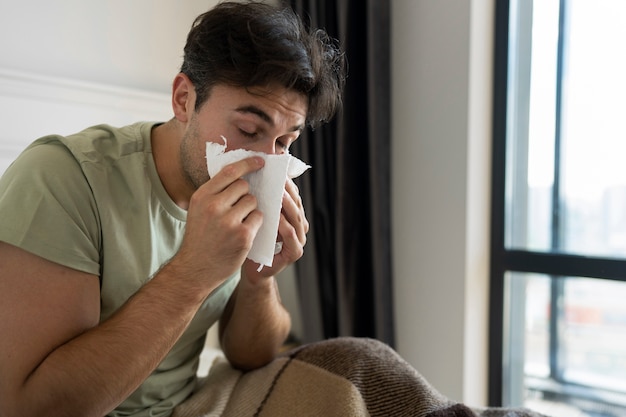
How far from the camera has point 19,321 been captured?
777 millimetres

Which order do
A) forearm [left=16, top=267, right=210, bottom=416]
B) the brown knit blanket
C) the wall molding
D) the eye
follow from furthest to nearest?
1. the wall molding
2. the eye
3. the brown knit blanket
4. forearm [left=16, top=267, right=210, bottom=416]

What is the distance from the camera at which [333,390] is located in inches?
36.4

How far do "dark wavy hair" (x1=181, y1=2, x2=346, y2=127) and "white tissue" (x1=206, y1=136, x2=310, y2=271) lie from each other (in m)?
0.14

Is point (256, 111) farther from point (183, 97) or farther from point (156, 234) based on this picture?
point (156, 234)

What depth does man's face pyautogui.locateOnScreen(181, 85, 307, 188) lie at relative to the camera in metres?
0.98

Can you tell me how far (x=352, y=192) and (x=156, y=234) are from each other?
972 millimetres

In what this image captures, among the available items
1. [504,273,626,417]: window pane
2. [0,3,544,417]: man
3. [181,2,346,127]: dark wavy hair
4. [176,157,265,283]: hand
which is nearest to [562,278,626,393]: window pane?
[504,273,626,417]: window pane

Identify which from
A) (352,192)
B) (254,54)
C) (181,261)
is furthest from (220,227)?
(352,192)

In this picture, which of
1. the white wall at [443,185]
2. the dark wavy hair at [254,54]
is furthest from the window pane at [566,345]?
the dark wavy hair at [254,54]

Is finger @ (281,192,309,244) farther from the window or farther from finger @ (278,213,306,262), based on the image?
the window

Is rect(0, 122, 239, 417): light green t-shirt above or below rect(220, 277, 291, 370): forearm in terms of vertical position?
above

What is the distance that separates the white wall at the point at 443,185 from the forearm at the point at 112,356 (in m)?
1.10

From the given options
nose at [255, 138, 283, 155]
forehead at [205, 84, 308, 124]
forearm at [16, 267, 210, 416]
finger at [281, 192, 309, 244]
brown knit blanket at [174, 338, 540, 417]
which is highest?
forehead at [205, 84, 308, 124]

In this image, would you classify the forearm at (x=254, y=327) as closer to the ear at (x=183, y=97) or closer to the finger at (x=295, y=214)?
the finger at (x=295, y=214)
